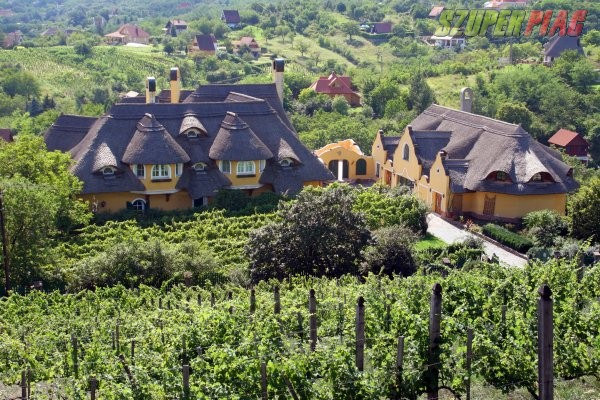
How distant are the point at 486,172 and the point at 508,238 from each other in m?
4.11

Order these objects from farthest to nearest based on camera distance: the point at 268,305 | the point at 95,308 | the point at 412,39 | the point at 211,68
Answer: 1. the point at 412,39
2. the point at 211,68
3. the point at 95,308
4. the point at 268,305

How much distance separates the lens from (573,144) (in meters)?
56.4

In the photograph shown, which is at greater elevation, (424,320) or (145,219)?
(424,320)

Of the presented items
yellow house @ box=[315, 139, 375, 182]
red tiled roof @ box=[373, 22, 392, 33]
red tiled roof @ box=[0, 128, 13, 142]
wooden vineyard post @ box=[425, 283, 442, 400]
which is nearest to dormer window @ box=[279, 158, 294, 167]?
yellow house @ box=[315, 139, 375, 182]

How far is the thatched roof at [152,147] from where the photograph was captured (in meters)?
36.3

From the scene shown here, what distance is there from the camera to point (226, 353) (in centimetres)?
1402

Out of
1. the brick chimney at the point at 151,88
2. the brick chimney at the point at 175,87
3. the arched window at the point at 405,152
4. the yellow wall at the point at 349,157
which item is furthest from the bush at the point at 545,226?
the brick chimney at the point at 175,87

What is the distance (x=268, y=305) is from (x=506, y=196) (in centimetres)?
2083

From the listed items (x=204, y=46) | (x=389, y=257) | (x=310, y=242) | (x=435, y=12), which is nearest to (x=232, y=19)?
(x=204, y=46)

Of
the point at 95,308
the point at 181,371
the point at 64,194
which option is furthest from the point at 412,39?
the point at 181,371

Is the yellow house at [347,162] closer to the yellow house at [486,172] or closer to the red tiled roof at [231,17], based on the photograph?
the yellow house at [486,172]

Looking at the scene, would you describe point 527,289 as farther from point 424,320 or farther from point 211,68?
point 211,68

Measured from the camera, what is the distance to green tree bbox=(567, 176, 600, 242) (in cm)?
3300

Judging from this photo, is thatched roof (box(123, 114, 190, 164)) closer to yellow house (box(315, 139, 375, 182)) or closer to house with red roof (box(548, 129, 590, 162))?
yellow house (box(315, 139, 375, 182))
